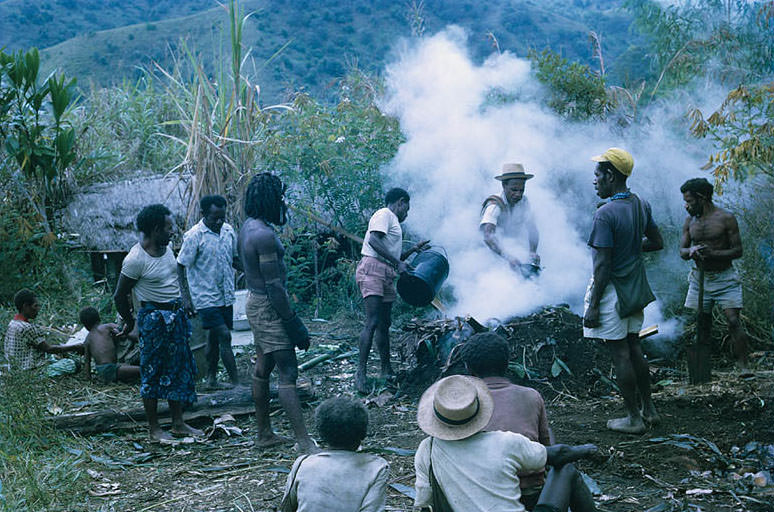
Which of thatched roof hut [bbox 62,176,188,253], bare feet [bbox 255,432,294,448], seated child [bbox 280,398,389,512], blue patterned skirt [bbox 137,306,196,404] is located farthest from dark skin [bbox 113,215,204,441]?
thatched roof hut [bbox 62,176,188,253]

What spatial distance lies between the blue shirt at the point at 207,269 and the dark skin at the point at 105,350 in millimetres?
947

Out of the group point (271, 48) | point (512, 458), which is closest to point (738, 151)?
point (512, 458)

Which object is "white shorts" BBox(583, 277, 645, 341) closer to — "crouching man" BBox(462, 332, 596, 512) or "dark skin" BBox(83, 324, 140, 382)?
"crouching man" BBox(462, 332, 596, 512)

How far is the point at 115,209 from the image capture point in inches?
392

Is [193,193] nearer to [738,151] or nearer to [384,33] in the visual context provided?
[738,151]

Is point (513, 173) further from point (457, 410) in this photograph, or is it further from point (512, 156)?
point (457, 410)

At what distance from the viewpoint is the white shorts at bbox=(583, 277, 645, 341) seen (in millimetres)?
4512

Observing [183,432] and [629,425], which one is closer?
[629,425]

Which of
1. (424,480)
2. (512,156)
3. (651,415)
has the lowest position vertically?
(651,415)

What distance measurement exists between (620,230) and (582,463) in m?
1.54

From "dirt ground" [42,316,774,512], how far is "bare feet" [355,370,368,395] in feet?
0.74

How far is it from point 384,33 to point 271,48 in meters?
6.30

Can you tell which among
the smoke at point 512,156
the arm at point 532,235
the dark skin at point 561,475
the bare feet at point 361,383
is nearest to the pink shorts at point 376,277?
the bare feet at point 361,383

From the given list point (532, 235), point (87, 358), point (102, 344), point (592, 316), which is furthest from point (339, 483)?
point (87, 358)
